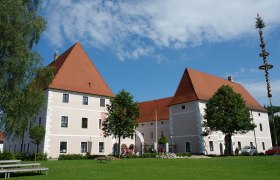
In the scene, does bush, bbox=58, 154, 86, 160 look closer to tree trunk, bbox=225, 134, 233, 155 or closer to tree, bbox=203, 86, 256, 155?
tree, bbox=203, 86, 256, 155

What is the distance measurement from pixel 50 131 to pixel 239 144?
33878 millimetres

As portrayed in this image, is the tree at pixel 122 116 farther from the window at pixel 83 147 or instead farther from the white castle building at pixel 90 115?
the white castle building at pixel 90 115

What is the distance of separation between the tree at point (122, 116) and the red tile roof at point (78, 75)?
6.35 meters

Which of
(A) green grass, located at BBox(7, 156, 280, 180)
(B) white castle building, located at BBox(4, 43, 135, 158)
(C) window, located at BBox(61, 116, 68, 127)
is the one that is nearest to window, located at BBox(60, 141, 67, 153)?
(B) white castle building, located at BBox(4, 43, 135, 158)

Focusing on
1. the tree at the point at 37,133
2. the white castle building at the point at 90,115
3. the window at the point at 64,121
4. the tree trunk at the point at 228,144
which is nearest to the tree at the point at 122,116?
the white castle building at the point at 90,115

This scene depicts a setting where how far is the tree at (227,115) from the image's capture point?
3897 centimetres

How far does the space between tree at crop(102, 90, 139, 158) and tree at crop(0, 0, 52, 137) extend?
13704mm

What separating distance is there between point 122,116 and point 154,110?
88.4ft

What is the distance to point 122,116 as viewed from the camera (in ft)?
116

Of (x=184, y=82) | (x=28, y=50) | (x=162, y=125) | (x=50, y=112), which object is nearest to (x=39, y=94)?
(x=28, y=50)

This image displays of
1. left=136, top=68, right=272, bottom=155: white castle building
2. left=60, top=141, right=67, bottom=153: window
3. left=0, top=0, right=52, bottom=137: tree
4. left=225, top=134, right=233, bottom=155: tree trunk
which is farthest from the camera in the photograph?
left=136, top=68, right=272, bottom=155: white castle building

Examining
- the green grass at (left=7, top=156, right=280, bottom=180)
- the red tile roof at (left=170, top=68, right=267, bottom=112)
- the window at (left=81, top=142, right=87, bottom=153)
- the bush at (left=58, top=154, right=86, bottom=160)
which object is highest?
the red tile roof at (left=170, top=68, right=267, bottom=112)

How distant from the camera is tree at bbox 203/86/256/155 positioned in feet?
128

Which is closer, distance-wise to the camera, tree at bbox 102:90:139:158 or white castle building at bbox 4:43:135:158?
tree at bbox 102:90:139:158
